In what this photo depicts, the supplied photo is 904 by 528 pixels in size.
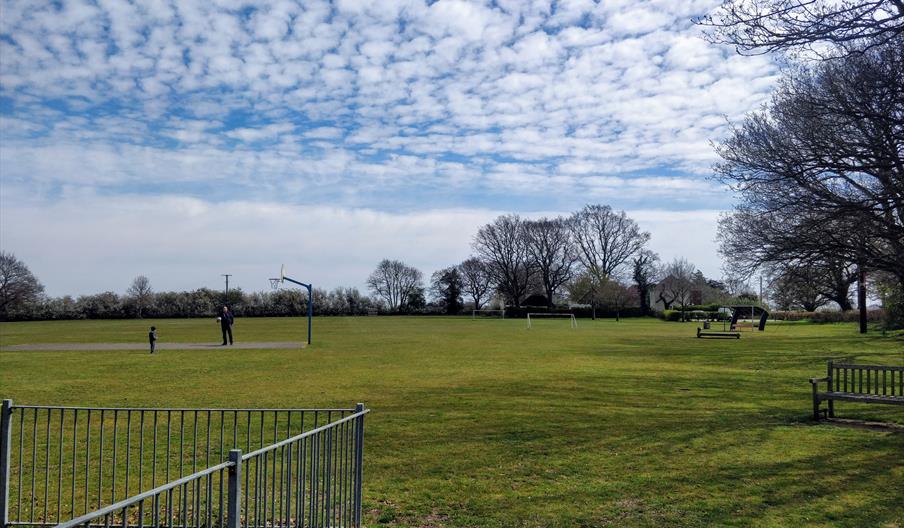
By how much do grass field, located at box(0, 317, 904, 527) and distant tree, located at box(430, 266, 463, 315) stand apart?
8132 cm

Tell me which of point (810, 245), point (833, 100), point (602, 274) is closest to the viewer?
point (833, 100)

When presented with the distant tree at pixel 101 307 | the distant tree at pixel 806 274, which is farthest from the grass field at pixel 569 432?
the distant tree at pixel 101 307

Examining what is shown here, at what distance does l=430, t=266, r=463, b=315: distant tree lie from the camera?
105 m

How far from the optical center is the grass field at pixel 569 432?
6531 millimetres

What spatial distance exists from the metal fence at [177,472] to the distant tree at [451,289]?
3641 inches

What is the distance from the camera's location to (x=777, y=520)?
20.0 ft

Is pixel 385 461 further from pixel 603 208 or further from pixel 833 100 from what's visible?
pixel 603 208

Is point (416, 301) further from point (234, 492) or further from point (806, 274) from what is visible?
point (234, 492)

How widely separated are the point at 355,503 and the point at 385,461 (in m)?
2.72

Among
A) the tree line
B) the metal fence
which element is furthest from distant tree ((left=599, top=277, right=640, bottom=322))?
the metal fence

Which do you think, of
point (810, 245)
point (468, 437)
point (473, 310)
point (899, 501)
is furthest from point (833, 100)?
point (473, 310)

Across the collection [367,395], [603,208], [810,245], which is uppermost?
[603,208]

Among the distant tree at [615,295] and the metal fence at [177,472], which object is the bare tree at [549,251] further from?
the metal fence at [177,472]

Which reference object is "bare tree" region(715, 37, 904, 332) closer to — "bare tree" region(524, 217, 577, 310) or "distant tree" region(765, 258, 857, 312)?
"distant tree" region(765, 258, 857, 312)
